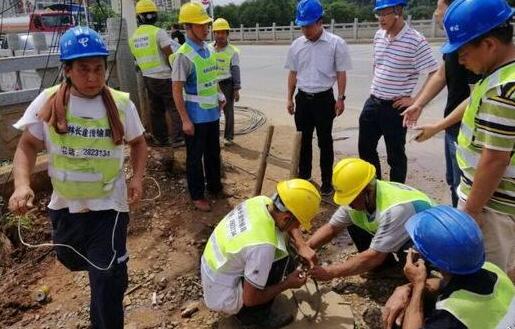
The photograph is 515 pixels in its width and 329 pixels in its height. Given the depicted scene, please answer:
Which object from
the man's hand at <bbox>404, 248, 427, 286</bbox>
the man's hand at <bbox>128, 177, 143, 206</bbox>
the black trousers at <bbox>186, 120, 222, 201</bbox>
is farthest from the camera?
the black trousers at <bbox>186, 120, 222, 201</bbox>

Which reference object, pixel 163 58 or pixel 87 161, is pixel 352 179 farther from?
pixel 163 58

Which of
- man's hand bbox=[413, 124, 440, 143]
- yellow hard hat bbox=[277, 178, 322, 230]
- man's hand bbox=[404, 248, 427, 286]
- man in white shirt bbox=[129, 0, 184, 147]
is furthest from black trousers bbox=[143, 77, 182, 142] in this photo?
man's hand bbox=[404, 248, 427, 286]

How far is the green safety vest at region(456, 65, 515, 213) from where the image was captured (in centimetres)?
196

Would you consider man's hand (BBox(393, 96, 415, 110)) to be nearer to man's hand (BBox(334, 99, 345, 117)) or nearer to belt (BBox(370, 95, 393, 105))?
belt (BBox(370, 95, 393, 105))

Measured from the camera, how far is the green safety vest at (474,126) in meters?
1.96

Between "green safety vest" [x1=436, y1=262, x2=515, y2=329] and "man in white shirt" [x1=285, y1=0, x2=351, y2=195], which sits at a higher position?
"man in white shirt" [x1=285, y1=0, x2=351, y2=195]

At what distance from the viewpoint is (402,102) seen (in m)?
4.03

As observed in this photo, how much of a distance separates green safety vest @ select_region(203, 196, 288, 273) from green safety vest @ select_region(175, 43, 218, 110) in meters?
1.88

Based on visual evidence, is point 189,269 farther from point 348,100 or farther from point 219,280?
point 348,100

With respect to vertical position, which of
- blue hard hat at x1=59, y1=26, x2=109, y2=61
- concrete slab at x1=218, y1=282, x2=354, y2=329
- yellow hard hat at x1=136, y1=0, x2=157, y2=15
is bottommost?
concrete slab at x1=218, y1=282, x2=354, y2=329

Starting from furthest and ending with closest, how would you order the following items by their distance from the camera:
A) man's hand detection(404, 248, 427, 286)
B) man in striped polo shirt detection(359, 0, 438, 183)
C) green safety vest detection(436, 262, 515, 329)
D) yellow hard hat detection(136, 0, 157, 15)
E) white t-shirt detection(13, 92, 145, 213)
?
yellow hard hat detection(136, 0, 157, 15) < man in striped polo shirt detection(359, 0, 438, 183) < white t-shirt detection(13, 92, 145, 213) < man's hand detection(404, 248, 427, 286) < green safety vest detection(436, 262, 515, 329)

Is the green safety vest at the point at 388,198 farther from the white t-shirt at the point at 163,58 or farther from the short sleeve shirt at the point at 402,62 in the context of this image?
the white t-shirt at the point at 163,58

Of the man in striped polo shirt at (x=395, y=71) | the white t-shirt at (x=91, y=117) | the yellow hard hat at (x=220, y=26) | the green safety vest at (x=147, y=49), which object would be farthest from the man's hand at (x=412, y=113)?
the yellow hard hat at (x=220, y=26)

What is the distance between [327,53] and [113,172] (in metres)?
2.70
